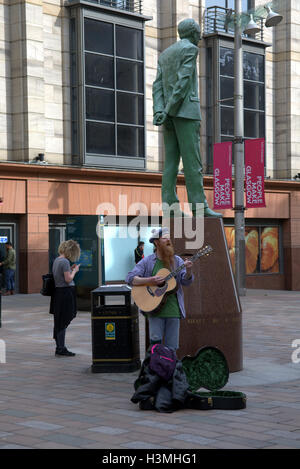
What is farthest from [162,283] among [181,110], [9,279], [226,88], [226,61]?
[226,61]

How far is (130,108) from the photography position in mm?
27219

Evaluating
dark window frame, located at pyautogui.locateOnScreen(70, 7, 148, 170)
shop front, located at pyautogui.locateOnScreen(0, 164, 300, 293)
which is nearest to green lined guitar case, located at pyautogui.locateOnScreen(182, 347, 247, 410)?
shop front, located at pyautogui.locateOnScreen(0, 164, 300, 293)

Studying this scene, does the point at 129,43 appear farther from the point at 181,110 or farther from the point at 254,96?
the point at 181,110

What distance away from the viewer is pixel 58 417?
22.7ft

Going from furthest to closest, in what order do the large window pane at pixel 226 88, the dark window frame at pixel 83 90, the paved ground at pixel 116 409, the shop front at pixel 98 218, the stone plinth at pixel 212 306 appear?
the large window pane at pixel 226 88
the dark window frame at pixel 83 90
the shop front at pixel 98 218
the stone plinth at pixel 212 306
the paved ground at pixel 116 409

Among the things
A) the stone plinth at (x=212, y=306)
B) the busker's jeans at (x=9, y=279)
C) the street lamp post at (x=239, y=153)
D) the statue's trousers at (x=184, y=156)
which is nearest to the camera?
the stone plinth at (x=212, y=306)

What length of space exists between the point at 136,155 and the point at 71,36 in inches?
186

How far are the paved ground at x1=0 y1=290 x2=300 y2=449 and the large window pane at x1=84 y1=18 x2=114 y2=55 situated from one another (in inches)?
607

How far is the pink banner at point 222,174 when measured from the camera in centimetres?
2644

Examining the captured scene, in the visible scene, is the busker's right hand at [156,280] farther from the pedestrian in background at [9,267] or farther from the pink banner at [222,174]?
the pink banner at [222,174]

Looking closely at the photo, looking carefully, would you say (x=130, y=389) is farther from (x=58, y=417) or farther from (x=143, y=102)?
(x=143, y=102)

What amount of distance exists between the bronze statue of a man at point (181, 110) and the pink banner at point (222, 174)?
16173 mm

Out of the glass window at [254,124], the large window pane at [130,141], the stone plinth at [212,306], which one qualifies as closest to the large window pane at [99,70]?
the large window pane at [130,141]

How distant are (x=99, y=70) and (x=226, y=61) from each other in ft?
20.9
